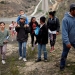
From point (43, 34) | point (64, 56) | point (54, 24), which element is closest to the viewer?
point (64, 56)

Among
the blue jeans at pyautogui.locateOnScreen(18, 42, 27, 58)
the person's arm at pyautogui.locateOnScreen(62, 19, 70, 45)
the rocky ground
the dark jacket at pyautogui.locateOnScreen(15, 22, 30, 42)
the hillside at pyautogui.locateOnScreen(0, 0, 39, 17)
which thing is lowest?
the hillside at pyautogui.locateOnScreen(0, 0, 39, 17)

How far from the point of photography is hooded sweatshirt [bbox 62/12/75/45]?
19.7ft

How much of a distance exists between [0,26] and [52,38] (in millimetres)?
2127

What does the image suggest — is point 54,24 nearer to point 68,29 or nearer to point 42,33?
point 42,33

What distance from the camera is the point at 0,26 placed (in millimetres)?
8242

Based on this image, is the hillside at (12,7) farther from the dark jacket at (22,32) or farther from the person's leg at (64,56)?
the person's leg at (64,56)

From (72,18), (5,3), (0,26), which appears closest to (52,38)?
(0,26)

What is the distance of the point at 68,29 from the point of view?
613 centimetres

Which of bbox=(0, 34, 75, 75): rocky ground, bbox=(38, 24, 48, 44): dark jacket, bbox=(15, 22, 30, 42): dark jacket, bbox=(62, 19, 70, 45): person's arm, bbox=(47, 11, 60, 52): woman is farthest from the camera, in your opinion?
bbox=(47, 11, 60, 52): woman

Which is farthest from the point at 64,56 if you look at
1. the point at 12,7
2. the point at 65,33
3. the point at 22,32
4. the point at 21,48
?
the point at 12,7

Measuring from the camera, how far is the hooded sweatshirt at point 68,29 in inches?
237

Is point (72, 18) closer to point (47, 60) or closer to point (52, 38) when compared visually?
point (47, 60)

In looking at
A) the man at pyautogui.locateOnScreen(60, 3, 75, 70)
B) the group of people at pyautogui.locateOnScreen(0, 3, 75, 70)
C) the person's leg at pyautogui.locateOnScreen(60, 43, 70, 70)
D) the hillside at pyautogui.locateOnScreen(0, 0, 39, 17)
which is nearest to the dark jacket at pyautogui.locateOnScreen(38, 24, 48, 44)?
the group of people at pyautogui.locateOnScreen(0, 3, 75, 70)

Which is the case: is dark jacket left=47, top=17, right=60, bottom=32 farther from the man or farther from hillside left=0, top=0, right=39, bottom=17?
hillside left=0, top=0, right=39, bottom=17
